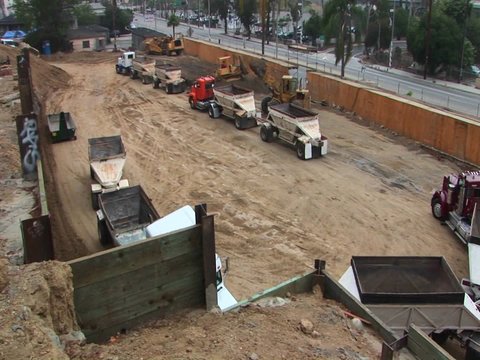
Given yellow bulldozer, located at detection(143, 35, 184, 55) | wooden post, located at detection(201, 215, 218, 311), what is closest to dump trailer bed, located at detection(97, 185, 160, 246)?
wooden post, located at detection(201, 215, 218, 311)

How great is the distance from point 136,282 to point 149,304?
19.4 inches

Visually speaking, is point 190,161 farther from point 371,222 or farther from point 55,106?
point 55,106

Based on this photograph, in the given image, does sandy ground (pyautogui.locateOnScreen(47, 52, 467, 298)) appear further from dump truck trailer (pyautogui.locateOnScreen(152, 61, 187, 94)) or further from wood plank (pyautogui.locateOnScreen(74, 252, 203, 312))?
wood plank (pyautogui.locateOnScreen(74, 252, 203, 312))

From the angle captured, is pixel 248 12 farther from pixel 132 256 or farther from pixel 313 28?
pixel 132 256

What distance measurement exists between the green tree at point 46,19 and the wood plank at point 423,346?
60242 millimetres

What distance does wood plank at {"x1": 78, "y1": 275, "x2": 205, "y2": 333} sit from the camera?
8.08m

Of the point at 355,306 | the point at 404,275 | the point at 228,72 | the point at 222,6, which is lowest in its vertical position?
A: the point at 404,275

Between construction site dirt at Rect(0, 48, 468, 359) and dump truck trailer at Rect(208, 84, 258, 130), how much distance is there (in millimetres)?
Result: 588

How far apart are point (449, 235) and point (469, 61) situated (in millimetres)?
47615

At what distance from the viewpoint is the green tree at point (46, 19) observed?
194 feet

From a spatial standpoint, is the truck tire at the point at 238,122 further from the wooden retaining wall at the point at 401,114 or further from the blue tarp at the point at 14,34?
the blue tarp at the point at 14,34

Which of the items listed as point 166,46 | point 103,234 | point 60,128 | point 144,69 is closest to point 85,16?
point 166,46

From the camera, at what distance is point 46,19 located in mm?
59469

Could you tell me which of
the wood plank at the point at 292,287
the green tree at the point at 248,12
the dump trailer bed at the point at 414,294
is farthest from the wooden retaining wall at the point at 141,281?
the green tree at the point at 248,12
